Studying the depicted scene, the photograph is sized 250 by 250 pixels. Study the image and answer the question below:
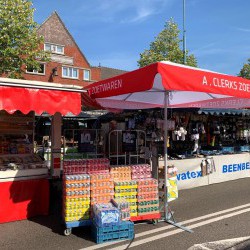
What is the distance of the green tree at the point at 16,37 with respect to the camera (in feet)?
55.2

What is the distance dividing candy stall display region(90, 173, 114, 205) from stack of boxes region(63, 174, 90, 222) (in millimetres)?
87

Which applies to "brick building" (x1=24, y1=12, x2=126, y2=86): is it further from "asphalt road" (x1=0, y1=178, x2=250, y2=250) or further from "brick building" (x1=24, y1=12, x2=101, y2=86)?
"asphalt road" (x1=0, y1=178, x2=250, y2=250)

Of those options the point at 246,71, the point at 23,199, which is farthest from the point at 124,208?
the point at 246,71

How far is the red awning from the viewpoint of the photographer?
4953 mm

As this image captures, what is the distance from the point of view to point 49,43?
3512 cm

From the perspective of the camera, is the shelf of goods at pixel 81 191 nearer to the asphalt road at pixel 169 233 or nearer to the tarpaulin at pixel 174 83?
the asphalt road at pixel 169 233

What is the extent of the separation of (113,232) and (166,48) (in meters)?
21.7

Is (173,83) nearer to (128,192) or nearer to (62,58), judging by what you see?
(128,192)

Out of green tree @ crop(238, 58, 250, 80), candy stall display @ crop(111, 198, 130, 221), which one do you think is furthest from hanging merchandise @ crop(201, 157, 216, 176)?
green tree @ crop(238, 58, 250, 80)

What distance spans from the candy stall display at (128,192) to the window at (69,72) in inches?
1263

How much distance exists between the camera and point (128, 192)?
5348 millimetres

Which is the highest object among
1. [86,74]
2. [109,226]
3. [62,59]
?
[62,59]

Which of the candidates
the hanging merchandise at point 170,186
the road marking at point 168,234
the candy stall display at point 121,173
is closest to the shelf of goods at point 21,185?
the candy stall display at point 121,173

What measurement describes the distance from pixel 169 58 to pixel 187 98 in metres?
17.3
